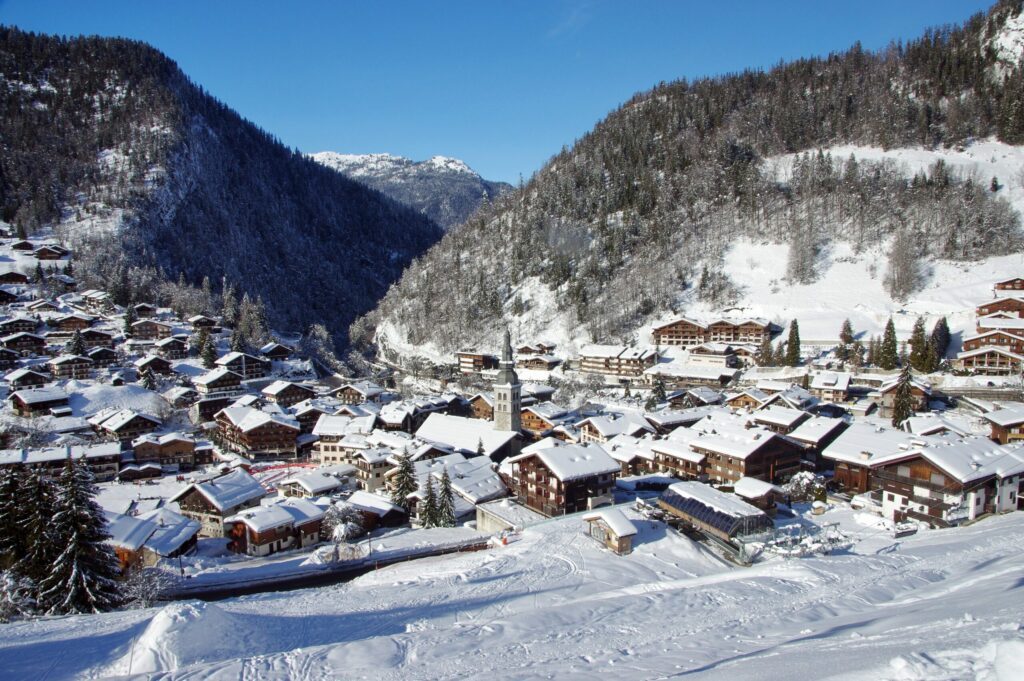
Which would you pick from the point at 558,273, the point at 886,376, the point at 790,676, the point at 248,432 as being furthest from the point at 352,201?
the point at 790,676

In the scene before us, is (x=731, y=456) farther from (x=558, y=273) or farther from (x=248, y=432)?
(x=558, y=273)

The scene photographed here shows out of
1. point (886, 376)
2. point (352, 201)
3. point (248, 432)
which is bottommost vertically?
point (248, 432)

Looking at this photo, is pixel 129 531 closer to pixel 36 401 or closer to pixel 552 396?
pixel 36 401

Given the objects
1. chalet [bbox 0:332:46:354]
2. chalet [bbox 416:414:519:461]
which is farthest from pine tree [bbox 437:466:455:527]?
chalet [bbox 0:332:46:354]

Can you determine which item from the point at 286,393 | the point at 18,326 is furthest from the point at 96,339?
the point at 286,393

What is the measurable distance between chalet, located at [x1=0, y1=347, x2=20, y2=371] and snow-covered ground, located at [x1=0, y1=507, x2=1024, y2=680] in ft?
191

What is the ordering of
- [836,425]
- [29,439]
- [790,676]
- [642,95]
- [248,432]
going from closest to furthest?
[790,676], [836,425], [29,439], [248,432], [642,95]

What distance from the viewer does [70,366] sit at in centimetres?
6094

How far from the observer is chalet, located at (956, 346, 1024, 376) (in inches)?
2072

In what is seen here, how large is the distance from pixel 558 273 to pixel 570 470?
210ft

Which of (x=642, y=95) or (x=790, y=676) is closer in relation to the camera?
(x=790, y=676)

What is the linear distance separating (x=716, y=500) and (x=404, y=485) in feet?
55.8

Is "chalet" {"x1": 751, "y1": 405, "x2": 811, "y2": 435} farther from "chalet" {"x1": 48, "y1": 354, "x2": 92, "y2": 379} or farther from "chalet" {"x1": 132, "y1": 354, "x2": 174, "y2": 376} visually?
"chalet" {"x1": 48, "y1": 354, "x2": 92, "y2": 379}

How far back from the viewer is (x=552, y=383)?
70688 mm
